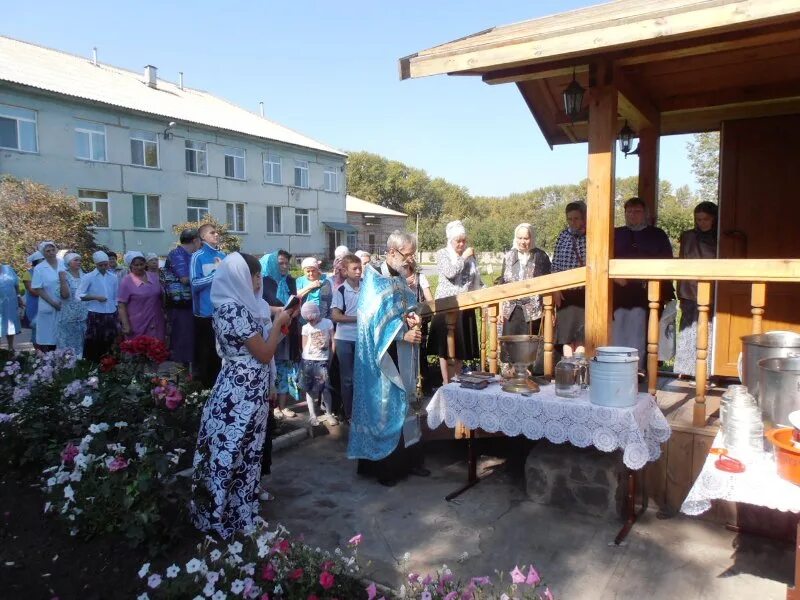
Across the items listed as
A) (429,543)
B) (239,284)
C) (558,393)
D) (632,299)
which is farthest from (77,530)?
(632,299)

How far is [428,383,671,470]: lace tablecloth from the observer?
354cm

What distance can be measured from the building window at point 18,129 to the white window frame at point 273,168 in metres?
12.0

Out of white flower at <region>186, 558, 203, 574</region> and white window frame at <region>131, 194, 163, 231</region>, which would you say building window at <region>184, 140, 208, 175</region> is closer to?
white window frame at <region>131, 194, 163, 231</region>

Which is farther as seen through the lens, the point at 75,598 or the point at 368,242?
the point at 368,242

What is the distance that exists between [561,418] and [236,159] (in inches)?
1140

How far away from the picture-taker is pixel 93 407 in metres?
4.45

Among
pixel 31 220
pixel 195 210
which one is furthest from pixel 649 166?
pixel 195 210

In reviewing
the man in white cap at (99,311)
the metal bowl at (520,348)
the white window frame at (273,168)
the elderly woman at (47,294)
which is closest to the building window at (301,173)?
the white window frame at (273,168)

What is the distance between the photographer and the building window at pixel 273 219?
3297cm

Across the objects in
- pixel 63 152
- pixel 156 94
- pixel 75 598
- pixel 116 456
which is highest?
pixel 156 94

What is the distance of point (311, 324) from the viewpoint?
5.94 m

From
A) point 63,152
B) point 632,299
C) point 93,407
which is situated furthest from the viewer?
point 63,152

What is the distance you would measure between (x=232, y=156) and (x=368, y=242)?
2197 centimetres

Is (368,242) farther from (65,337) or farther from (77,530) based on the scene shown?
(77,530)
